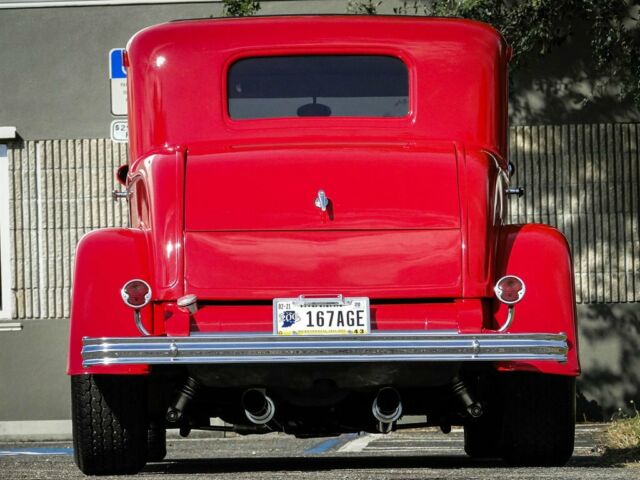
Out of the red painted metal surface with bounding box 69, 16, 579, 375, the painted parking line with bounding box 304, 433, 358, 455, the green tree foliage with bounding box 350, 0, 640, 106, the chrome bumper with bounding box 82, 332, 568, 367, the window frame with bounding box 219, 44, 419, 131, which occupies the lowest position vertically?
the painted parking line with bounding box 304, 433, 358, 455

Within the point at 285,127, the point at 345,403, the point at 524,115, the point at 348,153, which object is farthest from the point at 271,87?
the point at 524,115

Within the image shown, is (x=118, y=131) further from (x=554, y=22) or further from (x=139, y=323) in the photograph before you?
(x=139, y=323)

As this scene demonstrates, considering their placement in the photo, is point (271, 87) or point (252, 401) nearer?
point (252, 401)

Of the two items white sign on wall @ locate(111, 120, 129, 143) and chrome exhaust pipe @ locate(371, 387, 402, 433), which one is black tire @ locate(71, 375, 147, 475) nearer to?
chrome exhaust pipe @ locate(371, 387, 402, 433)

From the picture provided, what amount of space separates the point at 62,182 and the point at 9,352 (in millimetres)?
1804

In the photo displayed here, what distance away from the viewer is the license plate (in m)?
6.76

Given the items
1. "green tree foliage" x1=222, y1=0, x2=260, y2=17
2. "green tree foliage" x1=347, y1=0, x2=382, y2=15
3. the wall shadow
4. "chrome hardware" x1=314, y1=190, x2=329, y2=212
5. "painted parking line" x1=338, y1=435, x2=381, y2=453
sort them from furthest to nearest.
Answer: the wall shadow
"green tree foliage" x1=347, y1=0, x2=382, y2=15
"green tree foliage" x1=222, y1=0, x2=260, y2=17
"painted parking line" x1=338, y1=435, x2=381, y2=453
"chrome hardware" x1=314, y1=190, x2=329, y2=212

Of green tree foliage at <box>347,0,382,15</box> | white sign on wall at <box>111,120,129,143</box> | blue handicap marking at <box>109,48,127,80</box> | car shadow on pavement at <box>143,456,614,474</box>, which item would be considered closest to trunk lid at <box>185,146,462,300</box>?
car shadow on pavement at <box>143,456,614,474</box>

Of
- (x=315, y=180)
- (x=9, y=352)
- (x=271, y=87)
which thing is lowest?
(x=9, y=352)

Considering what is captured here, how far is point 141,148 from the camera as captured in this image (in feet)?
26.1

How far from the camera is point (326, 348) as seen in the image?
6.51 metres

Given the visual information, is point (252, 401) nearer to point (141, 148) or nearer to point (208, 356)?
point (208, 356)

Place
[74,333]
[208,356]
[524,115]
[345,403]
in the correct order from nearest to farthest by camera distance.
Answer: [208,356] → [74,333] → [345,403] → [524,115]

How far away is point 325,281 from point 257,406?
0.77 m
